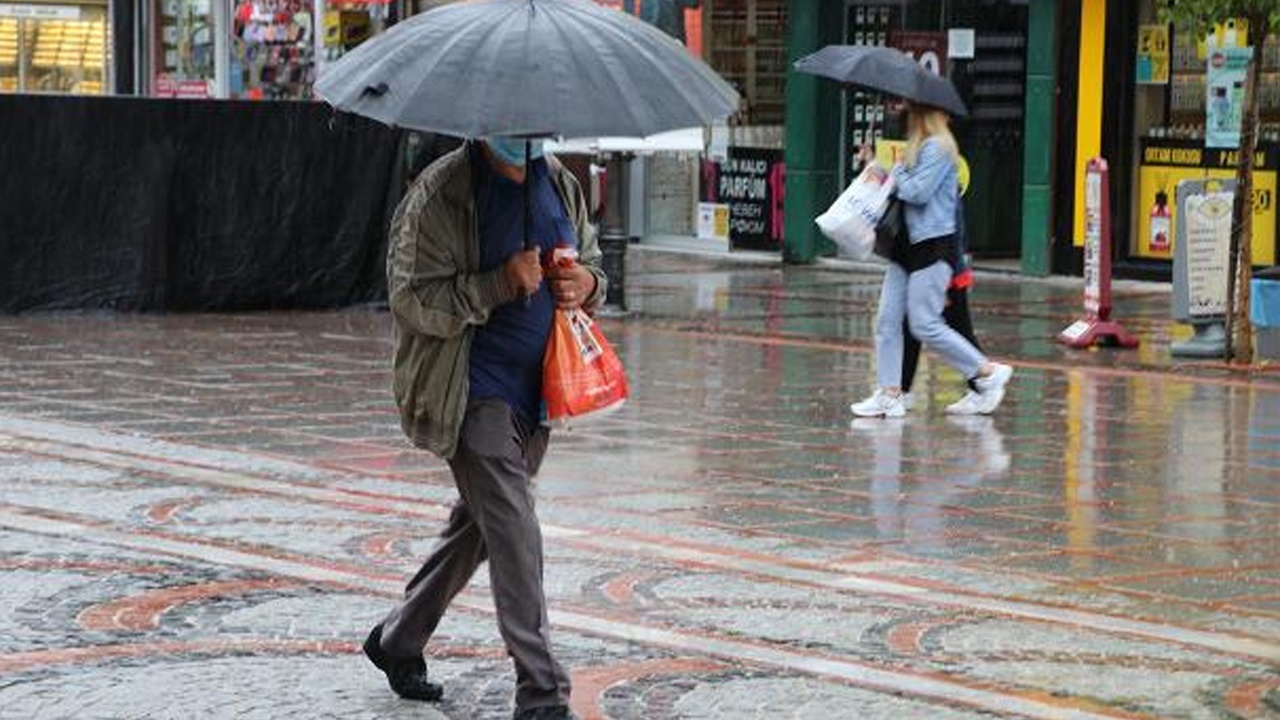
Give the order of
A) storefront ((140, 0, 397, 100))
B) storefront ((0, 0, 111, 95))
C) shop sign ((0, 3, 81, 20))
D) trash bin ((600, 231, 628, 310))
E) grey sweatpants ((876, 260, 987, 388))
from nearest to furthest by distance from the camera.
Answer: grey sweatpants ((876, 260, 987, 388)) < trash bin ((600, 231, 628, 310)) < storefront ((140, 0, 397, 100)) < shop sign ((0, 3, 81, 20)) < storefront ((0, 0, 111, 95))

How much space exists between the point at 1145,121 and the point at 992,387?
8552mm

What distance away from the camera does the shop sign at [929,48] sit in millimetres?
23469

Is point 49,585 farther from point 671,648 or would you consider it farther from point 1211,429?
point 1211,429

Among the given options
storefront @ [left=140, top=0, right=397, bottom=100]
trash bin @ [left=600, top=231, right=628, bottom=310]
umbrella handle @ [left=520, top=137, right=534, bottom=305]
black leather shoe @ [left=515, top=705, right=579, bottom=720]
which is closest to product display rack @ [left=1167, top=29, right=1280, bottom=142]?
trash bin @ [left=600, top=231, right=628, bottom=310]

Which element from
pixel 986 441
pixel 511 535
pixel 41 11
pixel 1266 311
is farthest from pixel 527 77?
pixel 41 11

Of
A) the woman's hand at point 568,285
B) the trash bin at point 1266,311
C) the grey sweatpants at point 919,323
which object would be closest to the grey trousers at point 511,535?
the woman's hand at point 568,285

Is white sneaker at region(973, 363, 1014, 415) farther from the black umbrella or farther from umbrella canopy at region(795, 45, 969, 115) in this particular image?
the black umbrella

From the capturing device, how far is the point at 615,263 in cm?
1931

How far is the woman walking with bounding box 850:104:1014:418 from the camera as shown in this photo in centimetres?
1364

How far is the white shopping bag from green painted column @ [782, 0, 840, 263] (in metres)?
10.6

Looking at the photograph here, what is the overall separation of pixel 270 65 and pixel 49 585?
1887 cm

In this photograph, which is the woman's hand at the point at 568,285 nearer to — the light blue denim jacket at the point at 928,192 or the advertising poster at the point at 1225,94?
the light blue denim jacket at the point at 928,192

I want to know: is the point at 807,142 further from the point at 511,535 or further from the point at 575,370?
the point at 511,535

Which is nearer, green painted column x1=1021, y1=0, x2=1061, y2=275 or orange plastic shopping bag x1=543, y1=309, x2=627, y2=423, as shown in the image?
orange plastic shopping bag x1=543, y1=309, x2=627, y2=423
